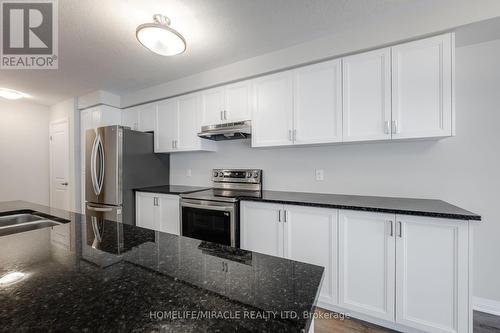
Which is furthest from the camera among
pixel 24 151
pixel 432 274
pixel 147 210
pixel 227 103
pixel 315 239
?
pixel 24 151

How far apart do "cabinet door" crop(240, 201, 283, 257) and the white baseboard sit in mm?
1701

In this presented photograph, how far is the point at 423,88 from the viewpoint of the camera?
69.7 inches

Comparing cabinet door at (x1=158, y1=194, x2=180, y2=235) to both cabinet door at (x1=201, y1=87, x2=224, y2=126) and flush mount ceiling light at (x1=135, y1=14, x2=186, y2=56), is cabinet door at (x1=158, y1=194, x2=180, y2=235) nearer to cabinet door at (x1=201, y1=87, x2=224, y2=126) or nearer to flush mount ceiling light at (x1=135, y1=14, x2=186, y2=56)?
cabinet door at (x1=201, y1=87, x2=224, y2=126)

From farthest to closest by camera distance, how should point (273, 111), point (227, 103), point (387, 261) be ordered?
point (227, 103)
point (273, 111)
point (387, 261)

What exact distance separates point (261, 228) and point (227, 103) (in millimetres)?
1562

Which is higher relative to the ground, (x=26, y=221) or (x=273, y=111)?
(x=273, y=111)

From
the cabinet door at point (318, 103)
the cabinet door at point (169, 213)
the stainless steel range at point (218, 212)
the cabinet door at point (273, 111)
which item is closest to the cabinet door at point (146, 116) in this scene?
the cabinet door at point (169, 213)

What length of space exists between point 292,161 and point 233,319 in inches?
89.9

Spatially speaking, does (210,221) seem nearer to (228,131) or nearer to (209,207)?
(209,207)

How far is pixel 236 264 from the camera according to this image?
733 millimetres

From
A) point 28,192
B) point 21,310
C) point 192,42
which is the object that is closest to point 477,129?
point 192,42

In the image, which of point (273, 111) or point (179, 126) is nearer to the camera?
point (273, 111)

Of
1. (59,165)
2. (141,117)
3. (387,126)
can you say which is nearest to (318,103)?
(387,126)

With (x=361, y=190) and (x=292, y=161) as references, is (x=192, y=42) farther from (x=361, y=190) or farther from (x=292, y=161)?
(x=361, y=190)
